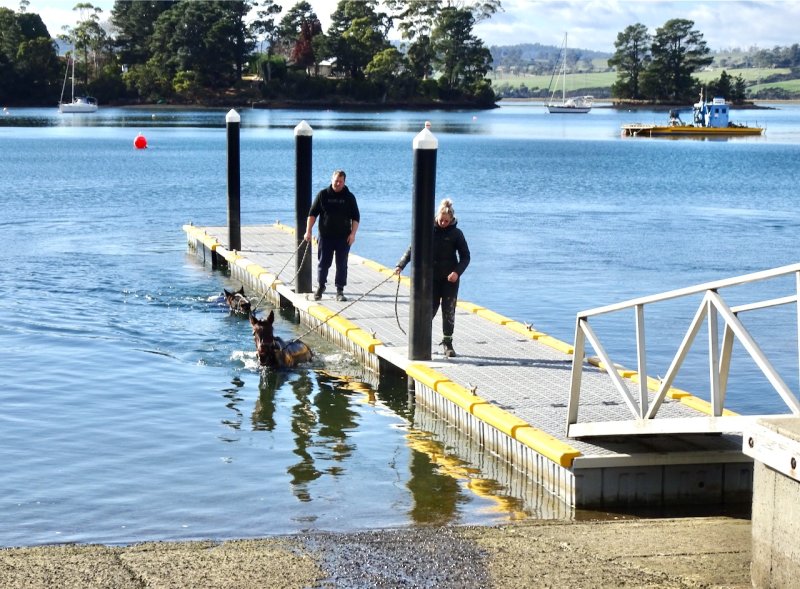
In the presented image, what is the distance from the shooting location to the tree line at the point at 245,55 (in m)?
146

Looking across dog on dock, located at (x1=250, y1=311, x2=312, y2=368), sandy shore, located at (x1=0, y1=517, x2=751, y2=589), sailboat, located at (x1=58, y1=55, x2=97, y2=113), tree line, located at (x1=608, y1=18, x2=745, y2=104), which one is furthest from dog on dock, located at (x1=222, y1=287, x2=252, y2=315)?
tree line, located at (x1=608, y1=18, x2=745, y2=104)

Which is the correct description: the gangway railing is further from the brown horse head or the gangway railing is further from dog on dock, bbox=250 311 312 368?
dog on dock, bbox=250 311 312 368

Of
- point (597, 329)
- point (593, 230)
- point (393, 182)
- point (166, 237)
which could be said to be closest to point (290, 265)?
Answer: point (597, 329)

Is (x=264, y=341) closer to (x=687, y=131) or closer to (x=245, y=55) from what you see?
(x=687, y=131)

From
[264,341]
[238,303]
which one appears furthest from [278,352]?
[238,303]

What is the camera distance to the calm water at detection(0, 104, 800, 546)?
10422 mm

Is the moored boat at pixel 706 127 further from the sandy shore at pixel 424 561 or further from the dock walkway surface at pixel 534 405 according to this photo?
the sandy shore at pixel 424 561

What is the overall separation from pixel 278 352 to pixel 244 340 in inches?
Answer: 81.4

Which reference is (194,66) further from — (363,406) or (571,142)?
(363,406)

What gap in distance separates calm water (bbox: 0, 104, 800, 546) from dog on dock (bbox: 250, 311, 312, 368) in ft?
0.67

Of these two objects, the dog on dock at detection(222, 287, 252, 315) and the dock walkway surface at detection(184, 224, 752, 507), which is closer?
the dock walkway surface at detection(184, 224, 752, 507)

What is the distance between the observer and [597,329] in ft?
62.3

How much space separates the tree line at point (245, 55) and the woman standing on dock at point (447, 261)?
136 meters

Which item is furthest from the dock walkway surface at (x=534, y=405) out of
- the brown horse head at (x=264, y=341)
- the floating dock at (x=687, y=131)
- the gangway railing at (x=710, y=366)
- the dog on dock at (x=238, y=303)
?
the floating dock at (x=687, y=131)
